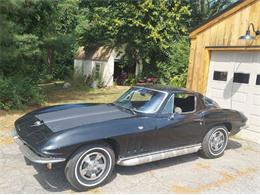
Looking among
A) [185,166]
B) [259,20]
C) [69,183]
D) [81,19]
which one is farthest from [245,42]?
[81,19]

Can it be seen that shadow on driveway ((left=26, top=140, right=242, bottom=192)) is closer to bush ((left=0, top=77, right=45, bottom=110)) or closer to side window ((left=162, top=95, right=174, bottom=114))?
side window ((left=162, top=95, right=174, bottom=114))

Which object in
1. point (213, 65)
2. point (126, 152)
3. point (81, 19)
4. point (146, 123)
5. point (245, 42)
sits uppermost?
point (81, 19)


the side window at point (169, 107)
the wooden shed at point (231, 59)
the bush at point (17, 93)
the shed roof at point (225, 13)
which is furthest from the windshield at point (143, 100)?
the bush at point (17, 93)

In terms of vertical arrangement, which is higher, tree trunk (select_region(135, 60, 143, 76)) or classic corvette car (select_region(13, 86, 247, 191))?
tree trunk (select_region(135, 60, 143, 76))

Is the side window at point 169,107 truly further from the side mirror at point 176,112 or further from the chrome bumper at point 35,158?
the chrome bumper at point 35,158

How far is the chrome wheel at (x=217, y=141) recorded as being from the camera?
5711 mm

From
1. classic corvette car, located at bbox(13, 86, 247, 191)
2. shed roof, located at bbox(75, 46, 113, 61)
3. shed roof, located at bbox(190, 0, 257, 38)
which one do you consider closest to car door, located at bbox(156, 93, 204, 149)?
classic corvette car, located at bbox(13, 86, 247, 191)

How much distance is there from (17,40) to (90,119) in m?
6.38

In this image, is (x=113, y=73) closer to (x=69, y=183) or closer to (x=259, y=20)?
(x=259, y=20)

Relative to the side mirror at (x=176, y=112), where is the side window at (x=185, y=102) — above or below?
above

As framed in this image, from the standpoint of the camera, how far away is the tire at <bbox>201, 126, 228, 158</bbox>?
5.61 meters

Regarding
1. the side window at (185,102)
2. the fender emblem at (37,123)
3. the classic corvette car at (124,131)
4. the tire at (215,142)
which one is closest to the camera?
the classic corvette car at (124,131)

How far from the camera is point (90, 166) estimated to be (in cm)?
406

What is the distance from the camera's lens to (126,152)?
4.40 metres
